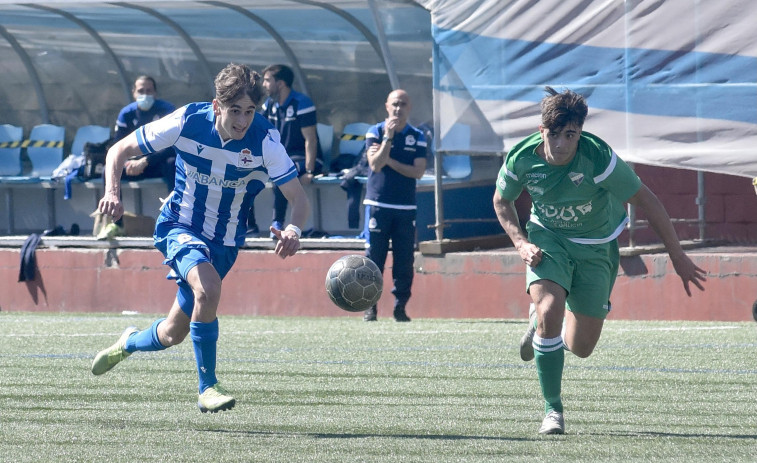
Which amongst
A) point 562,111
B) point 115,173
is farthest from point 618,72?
point 115,173

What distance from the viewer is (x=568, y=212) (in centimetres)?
686

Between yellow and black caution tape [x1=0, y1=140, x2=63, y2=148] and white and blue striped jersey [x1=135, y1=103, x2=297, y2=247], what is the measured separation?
422 inches

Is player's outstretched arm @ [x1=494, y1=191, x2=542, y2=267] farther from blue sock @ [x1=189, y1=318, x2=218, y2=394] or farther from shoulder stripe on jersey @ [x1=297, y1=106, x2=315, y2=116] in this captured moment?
shoulder stripe on jersey @ [x1=297, y1=106, x2=315, y2=116]

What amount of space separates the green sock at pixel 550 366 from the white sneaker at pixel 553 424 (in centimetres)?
6

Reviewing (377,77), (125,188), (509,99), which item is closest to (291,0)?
(377,77)

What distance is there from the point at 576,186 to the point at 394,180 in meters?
5.82

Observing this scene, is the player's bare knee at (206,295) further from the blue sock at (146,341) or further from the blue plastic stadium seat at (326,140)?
the blue plastic stadium seat at (326,140)

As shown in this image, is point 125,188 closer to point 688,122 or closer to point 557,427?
point 688,122

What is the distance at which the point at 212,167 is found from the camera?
719 cm

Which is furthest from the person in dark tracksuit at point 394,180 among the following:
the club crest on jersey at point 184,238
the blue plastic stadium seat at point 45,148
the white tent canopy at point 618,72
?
the blue plastic stadium seat at point 45,148

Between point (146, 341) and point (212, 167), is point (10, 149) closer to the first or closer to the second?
point (146, 341)

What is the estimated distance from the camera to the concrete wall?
40.6ft

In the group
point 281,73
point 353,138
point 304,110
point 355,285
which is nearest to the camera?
point 355,285

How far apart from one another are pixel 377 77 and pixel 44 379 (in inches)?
307
